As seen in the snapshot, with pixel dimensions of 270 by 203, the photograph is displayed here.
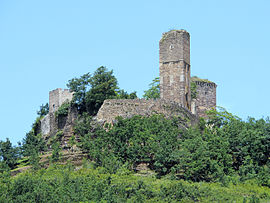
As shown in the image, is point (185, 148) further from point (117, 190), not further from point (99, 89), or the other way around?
point (99, 89)

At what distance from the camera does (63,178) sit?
46312mm

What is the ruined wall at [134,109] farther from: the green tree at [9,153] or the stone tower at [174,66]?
the green tree at [9,153]

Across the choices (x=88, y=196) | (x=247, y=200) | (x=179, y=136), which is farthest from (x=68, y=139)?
(x=247, y=200)

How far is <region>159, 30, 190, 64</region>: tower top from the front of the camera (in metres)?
59.2

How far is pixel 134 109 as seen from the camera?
55.1 metres

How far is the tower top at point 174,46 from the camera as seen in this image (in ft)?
194

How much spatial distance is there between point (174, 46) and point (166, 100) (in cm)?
566

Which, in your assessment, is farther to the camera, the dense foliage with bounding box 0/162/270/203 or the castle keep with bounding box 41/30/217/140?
the castle keep with bounding box 41/30/217/140

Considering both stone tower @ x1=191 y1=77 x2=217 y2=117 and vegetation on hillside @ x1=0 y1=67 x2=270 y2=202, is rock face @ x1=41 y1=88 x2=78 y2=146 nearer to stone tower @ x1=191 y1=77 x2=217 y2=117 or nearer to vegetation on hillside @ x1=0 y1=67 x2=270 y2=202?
vegetation on hillside @ x1=0 y1=67 x2=270 y2=202

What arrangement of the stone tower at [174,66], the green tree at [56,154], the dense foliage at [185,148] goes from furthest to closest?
Result: 1. the stone tower at [174,66]
2. the green tree at [56,154]
3. the dense foliage at [185,148]

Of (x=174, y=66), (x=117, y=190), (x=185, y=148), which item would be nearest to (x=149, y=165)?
(x=185, y=148)

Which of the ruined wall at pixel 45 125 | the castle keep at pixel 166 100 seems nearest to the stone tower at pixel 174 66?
the castle keep at pixel 166 100

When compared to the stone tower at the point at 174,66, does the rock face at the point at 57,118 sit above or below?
below

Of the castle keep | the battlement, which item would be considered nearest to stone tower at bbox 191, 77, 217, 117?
the castle keep
